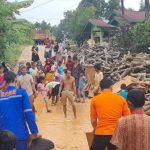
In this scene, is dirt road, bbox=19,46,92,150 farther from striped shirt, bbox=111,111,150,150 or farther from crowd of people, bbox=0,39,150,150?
striped shirt, bbox=111,111,150,150

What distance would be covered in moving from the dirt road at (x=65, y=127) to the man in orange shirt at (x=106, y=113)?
4.24 m

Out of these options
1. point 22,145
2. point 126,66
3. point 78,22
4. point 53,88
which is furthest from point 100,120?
point 78,22

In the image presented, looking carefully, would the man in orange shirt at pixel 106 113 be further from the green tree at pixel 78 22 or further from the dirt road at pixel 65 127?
the green tree at pixel 78 22

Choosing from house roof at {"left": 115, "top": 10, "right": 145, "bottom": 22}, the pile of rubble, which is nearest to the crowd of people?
the pile of rubble

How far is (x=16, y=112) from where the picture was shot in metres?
6.86

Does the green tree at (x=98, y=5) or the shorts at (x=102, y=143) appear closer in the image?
the shorts at (x=102, y=143)

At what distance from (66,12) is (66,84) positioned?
5702cm

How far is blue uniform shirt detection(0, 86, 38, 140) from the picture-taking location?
6.83 metres

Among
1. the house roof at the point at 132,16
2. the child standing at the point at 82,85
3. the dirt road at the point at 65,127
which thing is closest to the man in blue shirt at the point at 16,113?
the dirt road at the point at 65,127

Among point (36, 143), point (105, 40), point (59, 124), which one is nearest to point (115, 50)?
point (105, 40)

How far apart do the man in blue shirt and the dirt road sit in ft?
14.8

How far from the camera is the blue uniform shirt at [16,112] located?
22.4 ft

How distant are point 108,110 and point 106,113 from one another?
55 mm

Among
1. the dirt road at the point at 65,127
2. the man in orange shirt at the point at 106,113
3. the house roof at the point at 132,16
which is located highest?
the house roof at the point at 132,16
